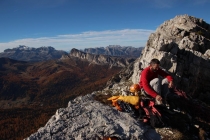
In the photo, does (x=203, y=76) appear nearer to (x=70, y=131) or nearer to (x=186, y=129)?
(x=186, y=129)

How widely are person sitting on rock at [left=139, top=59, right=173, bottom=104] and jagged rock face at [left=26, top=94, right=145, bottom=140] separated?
2.45 metres

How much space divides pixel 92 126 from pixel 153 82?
231 inches

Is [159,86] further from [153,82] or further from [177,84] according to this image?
[177,84]

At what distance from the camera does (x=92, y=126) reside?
13586 millimetres

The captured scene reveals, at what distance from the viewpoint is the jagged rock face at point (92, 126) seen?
504 inches

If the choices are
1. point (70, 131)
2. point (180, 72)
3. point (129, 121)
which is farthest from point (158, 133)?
point (180, 72)

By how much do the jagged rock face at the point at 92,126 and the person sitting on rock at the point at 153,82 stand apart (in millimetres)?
2450

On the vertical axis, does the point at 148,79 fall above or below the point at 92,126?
above

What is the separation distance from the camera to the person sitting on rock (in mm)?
14022

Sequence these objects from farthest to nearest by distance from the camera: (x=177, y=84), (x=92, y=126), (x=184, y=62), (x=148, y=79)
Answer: (x=184, y=62), (x=177, y=84), (x=148, y=79), (x=92, y=126)

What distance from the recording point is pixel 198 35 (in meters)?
43.9

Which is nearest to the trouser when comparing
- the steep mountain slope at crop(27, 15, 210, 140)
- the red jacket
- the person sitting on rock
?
the person sitting on rock

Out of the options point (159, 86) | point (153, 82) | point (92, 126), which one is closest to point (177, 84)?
point (159, 86)

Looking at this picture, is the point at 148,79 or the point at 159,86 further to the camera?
the point at 159,86
